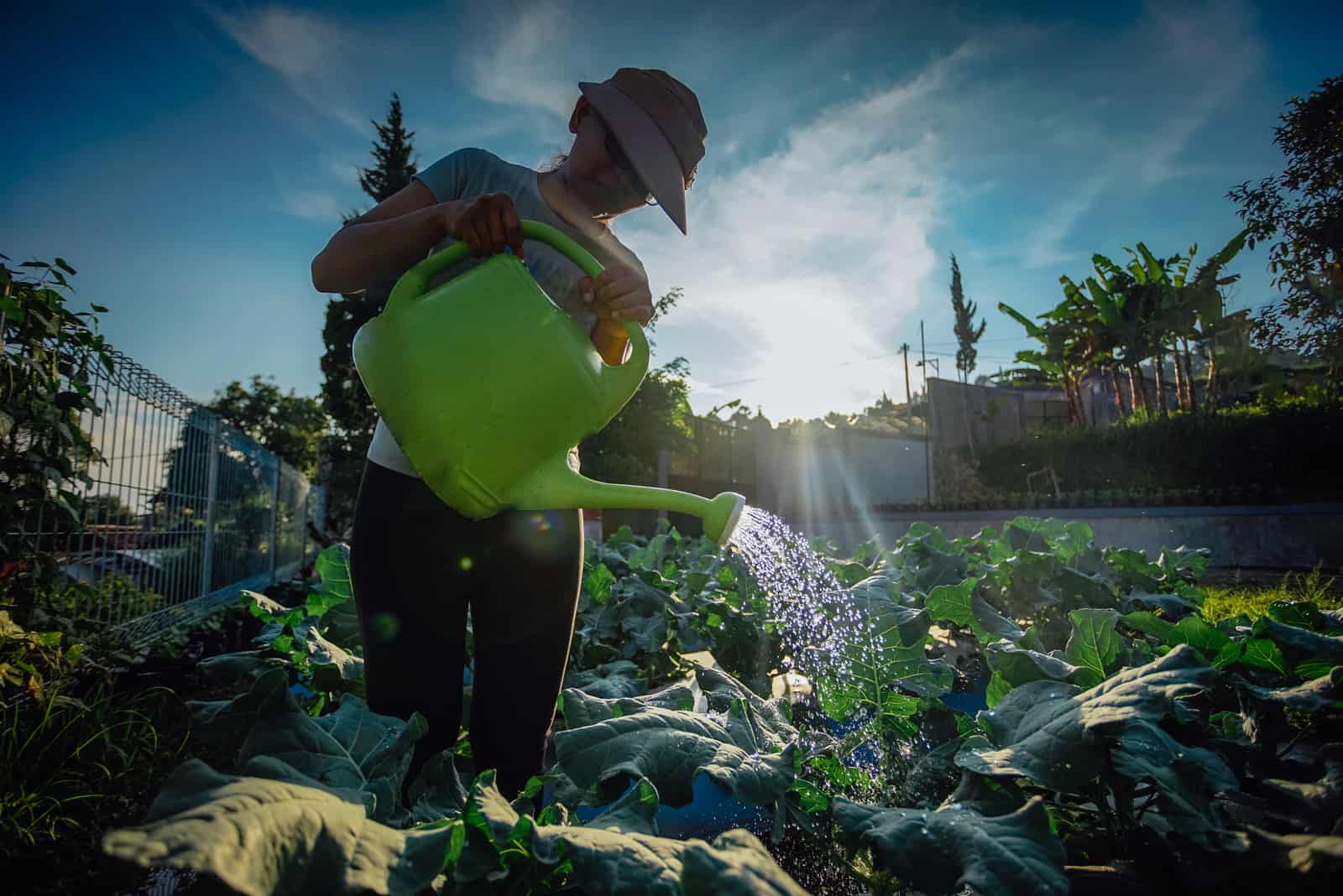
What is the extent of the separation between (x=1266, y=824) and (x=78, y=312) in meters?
3.68

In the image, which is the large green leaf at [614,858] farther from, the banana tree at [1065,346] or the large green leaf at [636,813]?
the banana tree at [1065,346]

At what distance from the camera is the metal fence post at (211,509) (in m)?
4.89

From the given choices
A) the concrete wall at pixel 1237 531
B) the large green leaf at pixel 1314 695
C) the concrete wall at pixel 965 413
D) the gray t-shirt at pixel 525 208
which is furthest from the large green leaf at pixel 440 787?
the concrete wall at pixel 965 413

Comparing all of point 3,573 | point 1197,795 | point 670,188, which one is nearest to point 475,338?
point 670,188

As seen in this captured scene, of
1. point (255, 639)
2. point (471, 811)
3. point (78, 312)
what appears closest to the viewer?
point (471, 811)

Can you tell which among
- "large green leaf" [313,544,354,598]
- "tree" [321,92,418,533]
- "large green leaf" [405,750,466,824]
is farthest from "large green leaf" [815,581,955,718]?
"tree" [321,92,418,533]

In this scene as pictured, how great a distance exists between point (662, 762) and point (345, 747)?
0.45m

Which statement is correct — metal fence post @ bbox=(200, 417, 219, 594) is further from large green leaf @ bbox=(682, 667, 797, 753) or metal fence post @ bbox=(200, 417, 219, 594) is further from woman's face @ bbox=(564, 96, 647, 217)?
woman's face @ bbox=(564, 96, 647, 217)

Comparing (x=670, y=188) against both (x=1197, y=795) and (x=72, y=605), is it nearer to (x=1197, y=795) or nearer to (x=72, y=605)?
(x=1197, y=795)

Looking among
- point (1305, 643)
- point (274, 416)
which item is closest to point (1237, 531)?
point (1305, 643)

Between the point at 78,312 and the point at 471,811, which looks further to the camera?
the point at 78,312

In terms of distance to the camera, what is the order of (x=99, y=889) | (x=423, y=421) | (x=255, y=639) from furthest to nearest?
(x=255, y=639) < (x=99, y=889) < (x=423, y=421)

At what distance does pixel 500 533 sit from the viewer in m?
1.18

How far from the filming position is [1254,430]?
10758 millimetres
